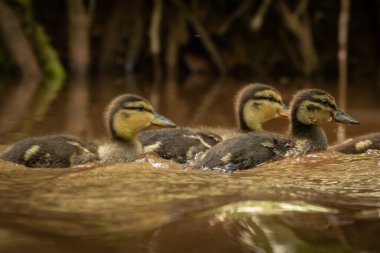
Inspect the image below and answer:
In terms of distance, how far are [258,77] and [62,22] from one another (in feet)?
9.83

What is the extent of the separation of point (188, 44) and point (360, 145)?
293 inches

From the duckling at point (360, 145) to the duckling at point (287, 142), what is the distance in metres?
0.13

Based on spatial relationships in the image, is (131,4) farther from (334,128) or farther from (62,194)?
(62,194)

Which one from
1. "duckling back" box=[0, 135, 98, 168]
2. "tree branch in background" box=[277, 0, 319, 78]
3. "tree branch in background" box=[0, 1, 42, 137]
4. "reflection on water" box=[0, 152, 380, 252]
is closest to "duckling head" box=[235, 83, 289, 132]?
"duckling back" box=[0, 135, 98, 168]

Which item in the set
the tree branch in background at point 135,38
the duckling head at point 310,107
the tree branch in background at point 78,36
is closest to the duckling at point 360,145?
the duckling head at point 310,107

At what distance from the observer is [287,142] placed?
4223mm

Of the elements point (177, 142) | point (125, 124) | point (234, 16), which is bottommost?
point (177, 142)

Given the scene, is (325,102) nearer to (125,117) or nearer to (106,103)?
(125,117)

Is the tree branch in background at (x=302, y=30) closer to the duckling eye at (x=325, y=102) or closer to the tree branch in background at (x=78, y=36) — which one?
the tree branch in background at (x=78, y=36)

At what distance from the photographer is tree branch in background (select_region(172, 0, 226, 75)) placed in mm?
11289

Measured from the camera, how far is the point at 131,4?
1142 centimetres

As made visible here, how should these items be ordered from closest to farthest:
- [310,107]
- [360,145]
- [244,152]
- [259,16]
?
1. [244,152]
2. [360,145]
3. [310,107]
4. [259,16]

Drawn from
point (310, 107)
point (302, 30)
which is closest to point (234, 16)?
point (302, 30)

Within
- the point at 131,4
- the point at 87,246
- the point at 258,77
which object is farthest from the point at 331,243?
the point at 131,4
